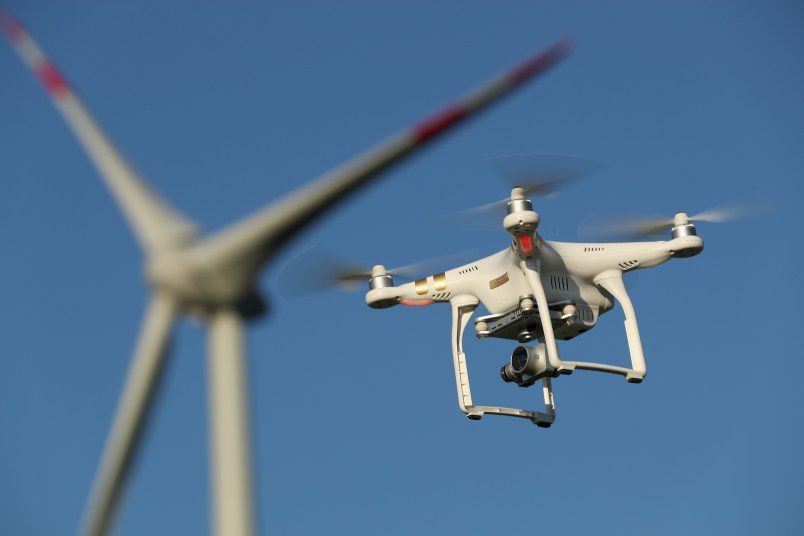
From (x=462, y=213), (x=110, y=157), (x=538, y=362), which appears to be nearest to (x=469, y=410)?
(x=538, y=362)

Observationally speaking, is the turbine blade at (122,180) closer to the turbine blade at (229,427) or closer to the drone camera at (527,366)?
the turbine blade at (229,427)

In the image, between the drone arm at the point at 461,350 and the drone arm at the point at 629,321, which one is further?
the drone arm at the point at 461,350

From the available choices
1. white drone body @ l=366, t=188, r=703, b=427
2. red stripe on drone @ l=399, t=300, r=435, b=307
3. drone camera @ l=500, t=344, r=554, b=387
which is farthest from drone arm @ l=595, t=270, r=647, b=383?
red stripe on drone @ l=399, t=300, r=435, b=307

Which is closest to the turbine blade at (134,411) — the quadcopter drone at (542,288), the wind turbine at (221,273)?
the wind turbine at (221,273)

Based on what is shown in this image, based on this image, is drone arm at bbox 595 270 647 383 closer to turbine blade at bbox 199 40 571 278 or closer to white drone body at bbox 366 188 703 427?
white drone body at bbox 366 188 703 427

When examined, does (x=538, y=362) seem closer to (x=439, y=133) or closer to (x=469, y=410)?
(x=469, y=410)

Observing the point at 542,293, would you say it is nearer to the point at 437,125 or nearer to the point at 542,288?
the point at 542,288

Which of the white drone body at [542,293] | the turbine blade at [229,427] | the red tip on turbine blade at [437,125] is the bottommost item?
the turbine blade at [229,427]
